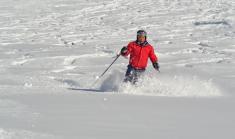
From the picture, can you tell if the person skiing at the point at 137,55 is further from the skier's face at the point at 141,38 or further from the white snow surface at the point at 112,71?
the white snow surface at the point at 112,71

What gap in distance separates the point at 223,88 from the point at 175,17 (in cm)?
1425

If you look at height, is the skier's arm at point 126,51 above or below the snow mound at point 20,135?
below

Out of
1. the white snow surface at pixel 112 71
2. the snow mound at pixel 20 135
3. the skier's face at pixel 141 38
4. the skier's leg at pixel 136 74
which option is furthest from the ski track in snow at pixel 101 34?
the snow mound at pixel 20 135

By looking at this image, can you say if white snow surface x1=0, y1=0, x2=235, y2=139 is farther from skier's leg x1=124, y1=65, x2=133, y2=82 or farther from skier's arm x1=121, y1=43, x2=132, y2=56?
skier's arm x1=121, y1=43, x2=132, y2=56

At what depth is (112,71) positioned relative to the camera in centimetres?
1325

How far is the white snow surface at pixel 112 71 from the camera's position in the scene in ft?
24.0

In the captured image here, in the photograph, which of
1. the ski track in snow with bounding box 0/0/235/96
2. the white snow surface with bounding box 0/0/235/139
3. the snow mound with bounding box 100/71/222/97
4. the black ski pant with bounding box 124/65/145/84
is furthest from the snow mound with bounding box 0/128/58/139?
the black ski pant with bounding box 124/65/145/84

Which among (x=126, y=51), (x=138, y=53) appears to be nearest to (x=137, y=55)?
(x=138, y=53)

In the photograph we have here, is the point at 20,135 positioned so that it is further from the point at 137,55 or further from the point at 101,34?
the point at 101,34

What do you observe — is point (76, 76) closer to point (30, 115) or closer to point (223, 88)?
point (223, 88)

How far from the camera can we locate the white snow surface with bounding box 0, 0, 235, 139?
288 inches

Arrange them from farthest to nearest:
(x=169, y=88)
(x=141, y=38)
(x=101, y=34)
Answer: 1. (x=101, y=34)
2. (x=141, y=38)
3. (x=169, y=88)

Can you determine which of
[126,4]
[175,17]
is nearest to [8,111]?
[175,17]

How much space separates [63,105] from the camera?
28.9ft
